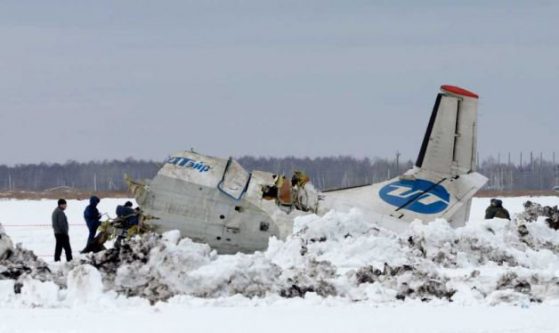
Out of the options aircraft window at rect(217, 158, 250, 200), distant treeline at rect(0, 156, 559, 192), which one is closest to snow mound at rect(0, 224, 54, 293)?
aircraft window at rect(217, 158, 250, 200)

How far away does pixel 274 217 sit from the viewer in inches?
889

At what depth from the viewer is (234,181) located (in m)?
22.7

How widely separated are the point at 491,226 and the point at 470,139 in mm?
2986

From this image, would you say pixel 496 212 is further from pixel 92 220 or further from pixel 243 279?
pixel 243 279

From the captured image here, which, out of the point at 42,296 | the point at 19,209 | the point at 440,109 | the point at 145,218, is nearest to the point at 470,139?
the point at 440,109

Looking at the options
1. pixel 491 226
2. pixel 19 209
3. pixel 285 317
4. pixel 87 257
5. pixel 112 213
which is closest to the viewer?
pixel 285 317

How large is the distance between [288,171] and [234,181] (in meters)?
125

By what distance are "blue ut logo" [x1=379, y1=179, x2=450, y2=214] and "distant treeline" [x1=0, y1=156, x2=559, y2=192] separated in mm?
114774

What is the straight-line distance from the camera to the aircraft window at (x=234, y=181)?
887 inches

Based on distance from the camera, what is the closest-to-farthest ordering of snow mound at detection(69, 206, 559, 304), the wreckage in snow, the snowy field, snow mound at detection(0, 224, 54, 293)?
1. the snowy field
2. snow mound at detection(69, 206, 559, 304)
3. snow mound at detection(0, 224, 54, 293)
4. the wreckage in snow

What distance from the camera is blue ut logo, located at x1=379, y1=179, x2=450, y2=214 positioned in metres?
23.9

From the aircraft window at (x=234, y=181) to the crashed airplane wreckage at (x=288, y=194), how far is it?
23 mm

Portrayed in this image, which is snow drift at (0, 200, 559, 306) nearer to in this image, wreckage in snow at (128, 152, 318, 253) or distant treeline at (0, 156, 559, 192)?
wreckage in snow at (128, 152, 318, 253)

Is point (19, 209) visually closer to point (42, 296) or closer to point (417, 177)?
point (417, 177)
